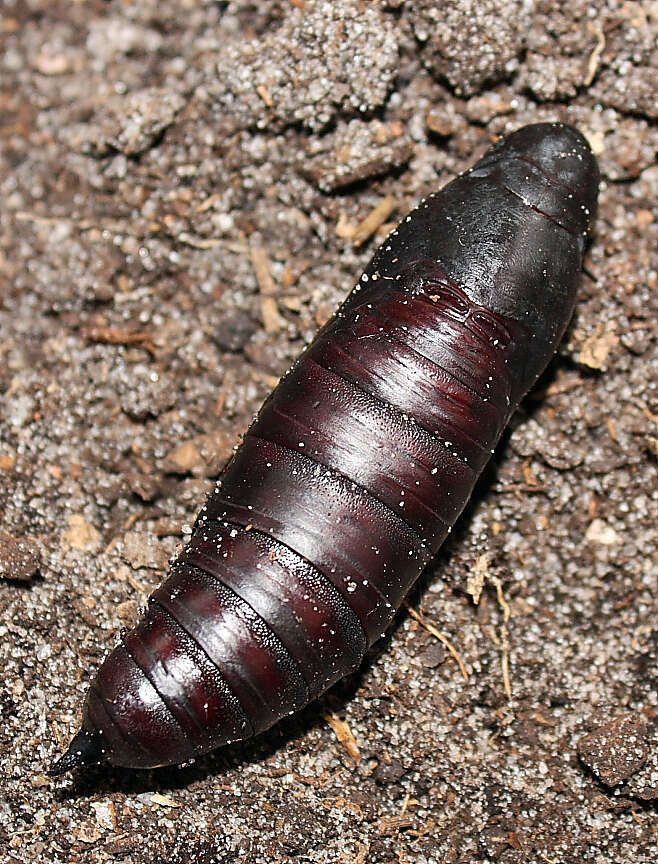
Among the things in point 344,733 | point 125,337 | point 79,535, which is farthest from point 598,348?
point 79,535

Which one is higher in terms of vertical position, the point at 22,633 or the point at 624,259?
the point at 624,259

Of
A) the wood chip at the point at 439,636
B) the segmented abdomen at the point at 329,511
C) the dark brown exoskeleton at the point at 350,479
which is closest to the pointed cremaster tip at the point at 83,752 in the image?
the dark brown exoskeleton at the point at 350,479

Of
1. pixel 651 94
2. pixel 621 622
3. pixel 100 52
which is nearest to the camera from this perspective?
pixel 621 622

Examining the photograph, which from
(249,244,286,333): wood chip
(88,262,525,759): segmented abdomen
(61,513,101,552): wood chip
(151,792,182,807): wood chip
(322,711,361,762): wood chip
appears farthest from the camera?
(249,244,286,333): wood chip

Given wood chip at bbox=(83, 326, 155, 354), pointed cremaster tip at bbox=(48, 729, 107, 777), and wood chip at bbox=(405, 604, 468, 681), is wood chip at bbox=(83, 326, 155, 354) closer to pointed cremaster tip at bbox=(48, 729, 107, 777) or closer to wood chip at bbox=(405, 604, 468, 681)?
wood chip at bbox=(405, 604, 468, 681)

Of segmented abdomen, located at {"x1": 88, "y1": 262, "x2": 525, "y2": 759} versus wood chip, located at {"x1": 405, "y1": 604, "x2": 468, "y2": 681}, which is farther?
wood chip, located at {"x1": 405, "y1": 604, "x2": 468, "y2": 681}

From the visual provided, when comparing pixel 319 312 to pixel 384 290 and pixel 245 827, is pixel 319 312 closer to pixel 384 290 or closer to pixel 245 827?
pixel 384 290

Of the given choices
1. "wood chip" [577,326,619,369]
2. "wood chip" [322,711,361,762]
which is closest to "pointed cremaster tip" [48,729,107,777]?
"wood chip" [322,711,361,762]

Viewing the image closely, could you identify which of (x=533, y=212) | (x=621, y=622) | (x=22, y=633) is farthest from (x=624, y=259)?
(x=22, y=633)
